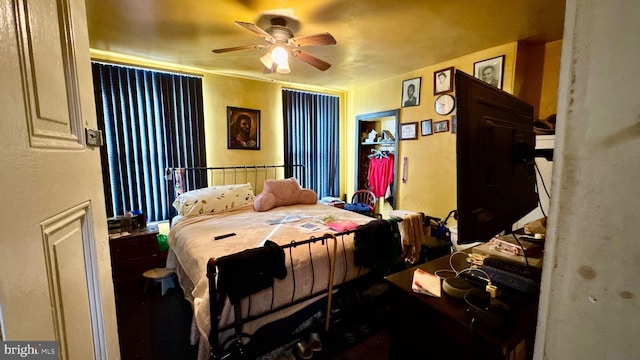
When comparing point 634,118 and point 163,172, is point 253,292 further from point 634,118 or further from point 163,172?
point 163,172

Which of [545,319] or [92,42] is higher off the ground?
[92,42]

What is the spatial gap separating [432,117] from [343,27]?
168cm

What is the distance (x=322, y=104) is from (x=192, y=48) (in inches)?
88.4

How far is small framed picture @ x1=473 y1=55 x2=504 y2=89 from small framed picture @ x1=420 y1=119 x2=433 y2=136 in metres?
0.73

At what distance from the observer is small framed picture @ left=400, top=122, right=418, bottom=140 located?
11.4ft

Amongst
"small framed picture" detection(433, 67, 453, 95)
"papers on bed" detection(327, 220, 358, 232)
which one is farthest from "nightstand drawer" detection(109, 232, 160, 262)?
"small framed picture" detection(433, 67, 453, 95)

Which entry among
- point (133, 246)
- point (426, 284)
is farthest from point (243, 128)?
point (426, 284)

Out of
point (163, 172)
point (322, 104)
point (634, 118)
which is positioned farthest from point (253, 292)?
point (322, 104)

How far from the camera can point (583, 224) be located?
0.32 meters

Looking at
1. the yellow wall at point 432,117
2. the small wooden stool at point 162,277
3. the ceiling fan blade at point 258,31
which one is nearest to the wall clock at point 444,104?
the yellow wall at point 432,117

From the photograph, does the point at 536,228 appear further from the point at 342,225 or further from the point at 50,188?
the point at 50,188

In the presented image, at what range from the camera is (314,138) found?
4.39 metres

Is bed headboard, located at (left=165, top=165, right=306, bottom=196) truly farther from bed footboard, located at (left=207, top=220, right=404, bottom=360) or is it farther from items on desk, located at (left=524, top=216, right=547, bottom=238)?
items on desk, located at (left=524, top=216, right=547, bottom=238)

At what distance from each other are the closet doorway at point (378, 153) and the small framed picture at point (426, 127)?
0.41 metres
